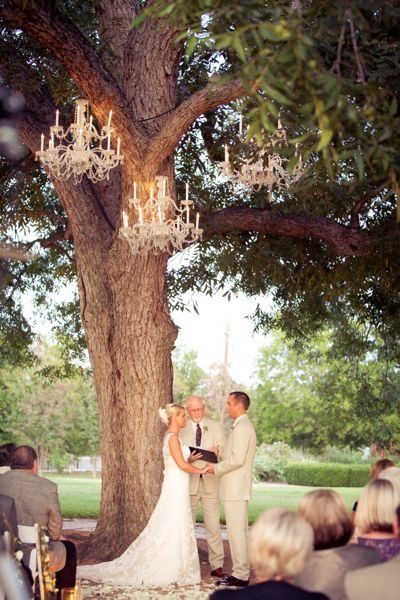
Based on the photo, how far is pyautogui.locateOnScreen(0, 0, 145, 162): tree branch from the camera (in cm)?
871

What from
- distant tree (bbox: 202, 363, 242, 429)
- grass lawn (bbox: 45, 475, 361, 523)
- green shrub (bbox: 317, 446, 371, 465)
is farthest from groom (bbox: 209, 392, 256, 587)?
green shrub (bbox: 317, 446, 371, 465)

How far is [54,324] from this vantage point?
67.7 ft

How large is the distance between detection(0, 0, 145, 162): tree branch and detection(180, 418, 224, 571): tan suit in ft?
9.77

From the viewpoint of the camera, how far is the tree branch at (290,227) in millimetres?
12203

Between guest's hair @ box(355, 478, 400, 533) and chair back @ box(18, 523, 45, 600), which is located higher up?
guest's hair @ box(355, 478, 400, 533)

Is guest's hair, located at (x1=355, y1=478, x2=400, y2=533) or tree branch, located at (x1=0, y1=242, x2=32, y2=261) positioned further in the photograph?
tree branch, located at (x1=0, y1=242, x2=32, y2=261)

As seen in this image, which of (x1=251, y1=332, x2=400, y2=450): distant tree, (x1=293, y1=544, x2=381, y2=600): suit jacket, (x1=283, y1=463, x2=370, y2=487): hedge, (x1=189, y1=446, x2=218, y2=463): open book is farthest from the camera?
(x1=251, y1=332, x2=400, y2=450): distant tree

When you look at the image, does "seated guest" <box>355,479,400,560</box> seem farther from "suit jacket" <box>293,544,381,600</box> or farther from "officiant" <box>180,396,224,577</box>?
"officiant" <box>180,396,224,577</box>

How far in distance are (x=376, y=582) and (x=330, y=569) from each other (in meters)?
0.36

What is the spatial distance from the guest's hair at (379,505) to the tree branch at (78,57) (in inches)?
208

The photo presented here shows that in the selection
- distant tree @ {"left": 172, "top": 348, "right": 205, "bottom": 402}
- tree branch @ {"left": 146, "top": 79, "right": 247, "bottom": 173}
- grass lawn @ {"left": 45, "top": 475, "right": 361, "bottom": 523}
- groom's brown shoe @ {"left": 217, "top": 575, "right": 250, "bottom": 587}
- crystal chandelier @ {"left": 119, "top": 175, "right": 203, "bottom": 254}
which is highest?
distant tree @ {"left": 172, "top": 348, "right": 205, "bottom": 402}

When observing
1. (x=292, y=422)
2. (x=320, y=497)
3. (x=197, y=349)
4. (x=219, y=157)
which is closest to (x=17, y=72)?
(x=219, y=157)

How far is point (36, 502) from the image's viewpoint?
23.2 feet

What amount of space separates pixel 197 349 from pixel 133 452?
1883 inches
